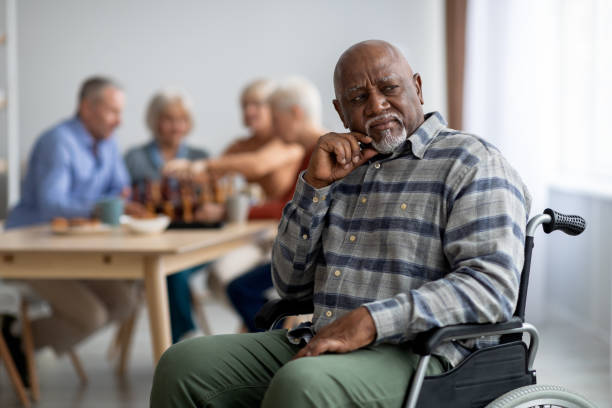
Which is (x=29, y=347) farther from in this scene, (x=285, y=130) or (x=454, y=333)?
(x=454, y=333)

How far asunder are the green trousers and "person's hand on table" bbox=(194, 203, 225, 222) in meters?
1.54

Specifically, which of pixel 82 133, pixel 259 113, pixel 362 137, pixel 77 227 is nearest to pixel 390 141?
pixel 362 137

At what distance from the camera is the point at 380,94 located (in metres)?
1.50

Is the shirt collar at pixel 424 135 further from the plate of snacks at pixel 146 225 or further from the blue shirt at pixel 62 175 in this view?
the blue shirt at pixel 62 175

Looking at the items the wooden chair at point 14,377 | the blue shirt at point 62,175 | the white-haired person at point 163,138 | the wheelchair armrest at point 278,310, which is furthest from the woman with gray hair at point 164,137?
the wheelchair armrest at point 278,310

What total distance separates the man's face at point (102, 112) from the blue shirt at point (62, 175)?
41 millimetres

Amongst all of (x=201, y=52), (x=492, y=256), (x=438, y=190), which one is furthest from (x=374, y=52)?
(x=201, y=52)

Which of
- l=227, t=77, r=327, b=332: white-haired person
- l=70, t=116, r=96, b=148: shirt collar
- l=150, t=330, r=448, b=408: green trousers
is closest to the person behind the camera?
l=150, t=330, r=448, b=408: green trousers

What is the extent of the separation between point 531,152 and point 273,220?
1.53 m

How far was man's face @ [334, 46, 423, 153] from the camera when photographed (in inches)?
58.6

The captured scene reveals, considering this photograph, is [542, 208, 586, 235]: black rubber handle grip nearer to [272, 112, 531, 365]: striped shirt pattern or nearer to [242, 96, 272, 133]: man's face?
[272, 112, 531, 365]: striped shirt pattern

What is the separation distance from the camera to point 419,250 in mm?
1401

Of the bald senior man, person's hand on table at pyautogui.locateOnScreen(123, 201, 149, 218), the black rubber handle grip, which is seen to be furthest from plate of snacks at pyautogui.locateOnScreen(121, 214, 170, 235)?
the black rubber handle grip

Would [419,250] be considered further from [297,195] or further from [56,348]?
[56,348]
